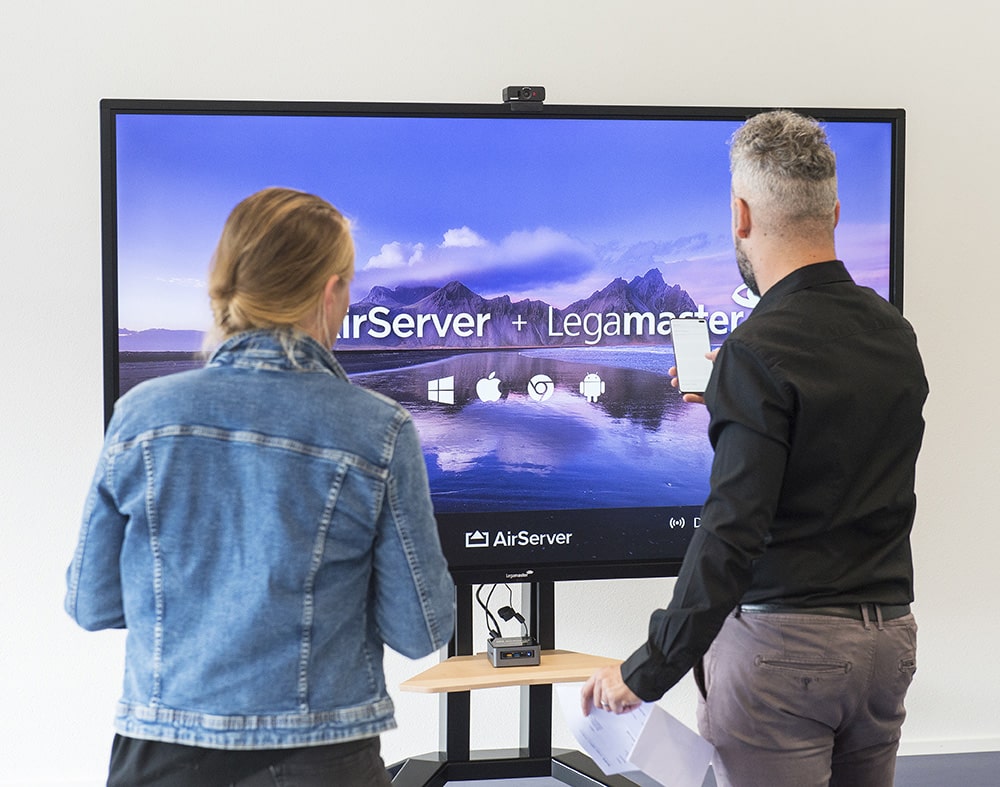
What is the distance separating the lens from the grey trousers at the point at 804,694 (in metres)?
1.64

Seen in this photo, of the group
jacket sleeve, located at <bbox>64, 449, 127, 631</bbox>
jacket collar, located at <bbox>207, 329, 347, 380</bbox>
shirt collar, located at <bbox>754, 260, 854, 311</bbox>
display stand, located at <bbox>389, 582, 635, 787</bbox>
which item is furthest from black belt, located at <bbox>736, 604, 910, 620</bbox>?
display stand, located at <bbox>389, 582, 635, 787</bbox>

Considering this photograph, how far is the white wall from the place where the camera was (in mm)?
3146

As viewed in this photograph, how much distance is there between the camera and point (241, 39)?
3182mm

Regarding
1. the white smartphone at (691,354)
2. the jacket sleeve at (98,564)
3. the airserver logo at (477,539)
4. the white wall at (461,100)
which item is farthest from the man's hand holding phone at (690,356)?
the jacket sleeve at (98,564)

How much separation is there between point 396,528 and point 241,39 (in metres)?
2.21

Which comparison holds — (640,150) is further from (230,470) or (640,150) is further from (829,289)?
(230,470)

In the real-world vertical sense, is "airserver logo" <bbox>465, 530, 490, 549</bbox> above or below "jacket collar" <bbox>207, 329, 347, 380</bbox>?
below

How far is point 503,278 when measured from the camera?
8.97 ft

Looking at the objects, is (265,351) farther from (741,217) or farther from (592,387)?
(592,387)

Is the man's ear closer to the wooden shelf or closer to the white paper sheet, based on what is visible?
the white paper sheet

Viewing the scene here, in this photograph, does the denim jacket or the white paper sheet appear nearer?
the denim jacket

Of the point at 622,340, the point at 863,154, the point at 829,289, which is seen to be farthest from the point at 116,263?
the point at 863,154

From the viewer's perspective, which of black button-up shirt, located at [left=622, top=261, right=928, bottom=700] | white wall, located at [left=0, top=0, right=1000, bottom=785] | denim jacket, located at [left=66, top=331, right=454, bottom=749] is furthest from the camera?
white wall, located at [left=0, top=0, right=1000, bottom=785]

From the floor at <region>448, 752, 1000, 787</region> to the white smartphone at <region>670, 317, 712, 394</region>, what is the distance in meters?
1.33
